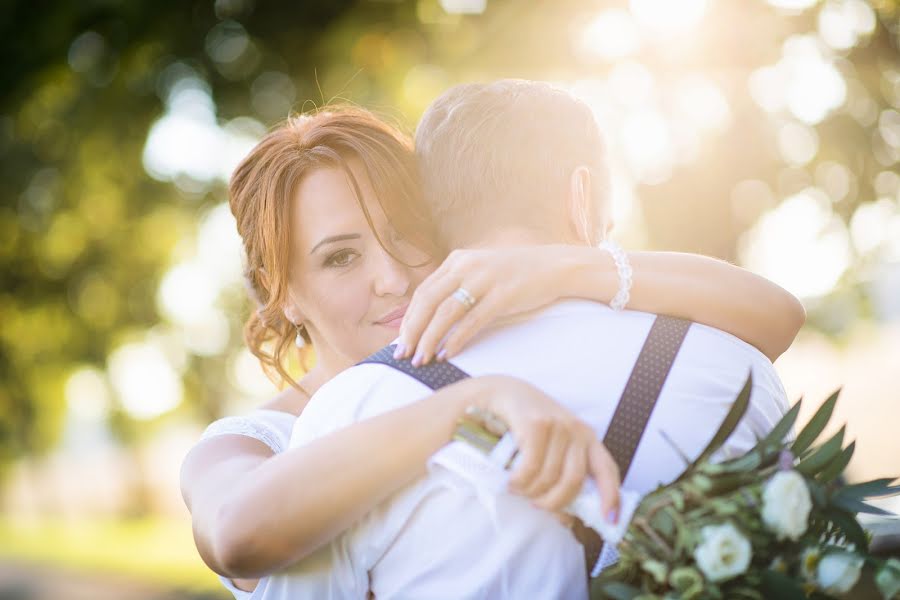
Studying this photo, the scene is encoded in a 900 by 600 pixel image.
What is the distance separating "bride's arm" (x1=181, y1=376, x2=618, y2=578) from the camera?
2.03 metres

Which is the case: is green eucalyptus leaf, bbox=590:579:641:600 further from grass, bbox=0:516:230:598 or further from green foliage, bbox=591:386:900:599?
grass, bbox=0:516:230:598

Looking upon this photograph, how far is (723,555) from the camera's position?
1896 millimetres

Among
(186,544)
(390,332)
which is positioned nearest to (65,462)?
(186,544)

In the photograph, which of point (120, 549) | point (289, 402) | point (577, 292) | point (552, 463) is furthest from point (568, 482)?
point (120, 549)

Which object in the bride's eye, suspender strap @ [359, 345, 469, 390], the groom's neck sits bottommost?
suspender strap @ [359, 345, 469, 390]

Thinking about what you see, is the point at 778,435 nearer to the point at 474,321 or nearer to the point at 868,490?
the point at 868,490

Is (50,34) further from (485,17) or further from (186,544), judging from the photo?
(186,544)

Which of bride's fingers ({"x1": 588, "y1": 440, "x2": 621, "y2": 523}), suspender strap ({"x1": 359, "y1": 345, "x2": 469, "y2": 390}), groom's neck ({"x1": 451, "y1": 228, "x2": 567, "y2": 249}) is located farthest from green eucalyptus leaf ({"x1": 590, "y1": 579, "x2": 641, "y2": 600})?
groom's neck ({"x1": 451, "y1": 228, "x2": 567, "y2": 249})

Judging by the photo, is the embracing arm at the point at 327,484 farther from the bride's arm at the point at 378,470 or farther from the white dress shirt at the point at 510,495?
the white dress shirt at the point at 510,495

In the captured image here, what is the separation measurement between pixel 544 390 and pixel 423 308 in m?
0.36

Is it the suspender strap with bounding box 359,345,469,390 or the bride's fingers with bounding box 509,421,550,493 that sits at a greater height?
the suspender strap with bounding box 359,345,469,390

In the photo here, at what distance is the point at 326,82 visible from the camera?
639 centimetres

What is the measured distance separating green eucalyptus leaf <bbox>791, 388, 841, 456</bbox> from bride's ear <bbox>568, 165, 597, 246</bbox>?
76cm

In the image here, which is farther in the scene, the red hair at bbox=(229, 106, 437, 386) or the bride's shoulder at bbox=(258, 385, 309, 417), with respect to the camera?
the bride's shoulder at bbox=(258, 385, 309, 417)
